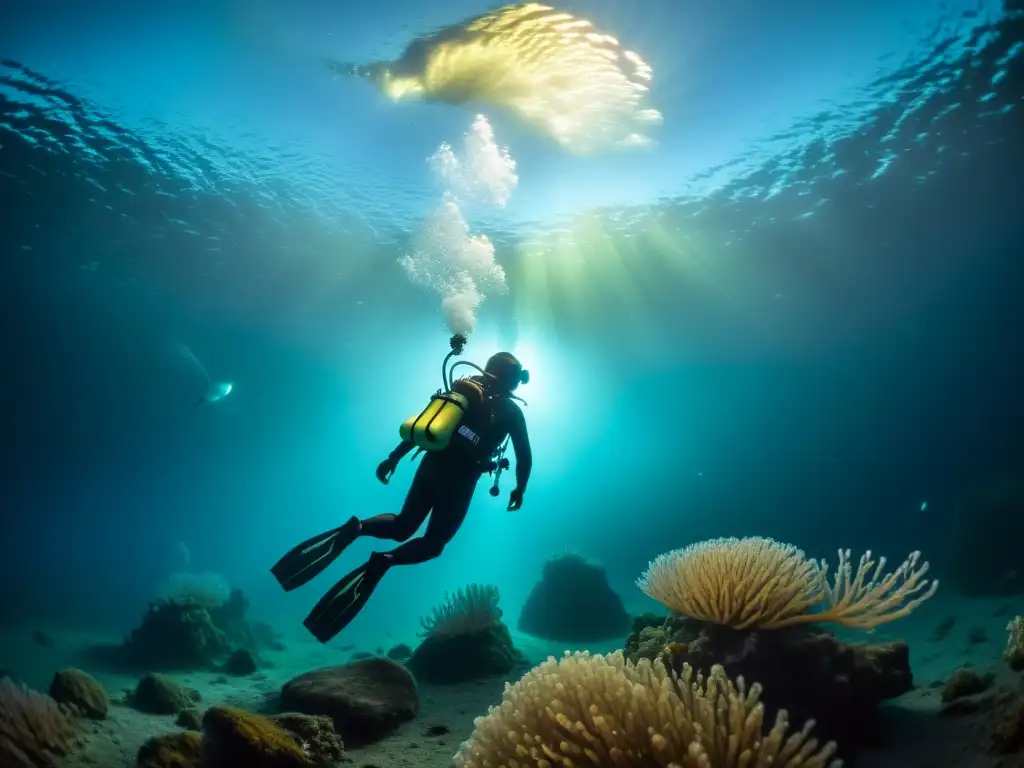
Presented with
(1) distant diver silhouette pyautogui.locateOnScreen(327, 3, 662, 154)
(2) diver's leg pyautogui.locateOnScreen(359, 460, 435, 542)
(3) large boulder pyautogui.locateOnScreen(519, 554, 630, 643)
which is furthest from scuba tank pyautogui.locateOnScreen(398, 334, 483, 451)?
(3) large boulder pyautogui.locateOnScreen(519, 554, 630, 643)

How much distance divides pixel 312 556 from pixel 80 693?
2493mm

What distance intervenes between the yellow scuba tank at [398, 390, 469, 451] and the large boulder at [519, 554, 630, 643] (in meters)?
12.1

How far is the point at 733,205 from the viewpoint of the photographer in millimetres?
18734

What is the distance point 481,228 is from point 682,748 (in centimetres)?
1931

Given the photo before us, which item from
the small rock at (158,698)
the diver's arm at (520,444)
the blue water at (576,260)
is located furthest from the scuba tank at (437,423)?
the blue water at (576,260)

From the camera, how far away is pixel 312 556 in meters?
5.96

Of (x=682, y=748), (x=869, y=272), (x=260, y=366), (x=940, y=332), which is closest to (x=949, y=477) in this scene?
(x=940, y=332)

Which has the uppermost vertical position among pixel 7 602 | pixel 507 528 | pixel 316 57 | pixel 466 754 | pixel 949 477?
pixel 507 528

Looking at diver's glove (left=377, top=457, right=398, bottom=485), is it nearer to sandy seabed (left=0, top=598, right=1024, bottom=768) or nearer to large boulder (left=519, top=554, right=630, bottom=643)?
sandy seabed (left=0, top=598, right=1024, bottom=768)

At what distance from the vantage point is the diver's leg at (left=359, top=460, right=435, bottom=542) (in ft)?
20.3

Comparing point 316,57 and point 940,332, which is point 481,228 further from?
point 940,332

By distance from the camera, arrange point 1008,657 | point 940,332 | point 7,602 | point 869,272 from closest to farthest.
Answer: point 1008,657 < point 869,272 < point 7,602 < point 940,332

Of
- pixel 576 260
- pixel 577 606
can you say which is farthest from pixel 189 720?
pixel 576 260

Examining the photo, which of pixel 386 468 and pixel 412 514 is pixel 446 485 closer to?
pixel 412 514
